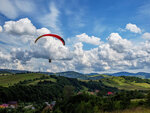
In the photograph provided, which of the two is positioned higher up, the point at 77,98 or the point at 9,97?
the point at 77,98

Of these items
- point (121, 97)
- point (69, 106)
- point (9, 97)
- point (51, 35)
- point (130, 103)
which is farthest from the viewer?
point (9, 97)

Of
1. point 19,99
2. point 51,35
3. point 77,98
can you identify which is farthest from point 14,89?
point 77,98

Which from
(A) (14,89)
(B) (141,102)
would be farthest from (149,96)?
(A) (14,89)

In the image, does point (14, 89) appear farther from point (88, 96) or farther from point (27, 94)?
point (88, 96)

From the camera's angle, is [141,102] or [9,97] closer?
[141,102]

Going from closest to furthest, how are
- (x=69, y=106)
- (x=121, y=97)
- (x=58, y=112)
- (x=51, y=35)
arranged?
1. (x=58, y=112)
2. (x=69, y=106)
3. (x=121, y=97)
4. (x=51, y=35)

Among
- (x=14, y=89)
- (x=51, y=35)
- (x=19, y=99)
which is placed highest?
(x=51, y=35)

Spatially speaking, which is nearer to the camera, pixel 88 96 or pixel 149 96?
pixel 149 96

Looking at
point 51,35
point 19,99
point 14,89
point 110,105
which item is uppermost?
point 51,35

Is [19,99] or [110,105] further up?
[110,105]

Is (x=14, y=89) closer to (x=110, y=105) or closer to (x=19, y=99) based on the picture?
(x=19, y=99)
